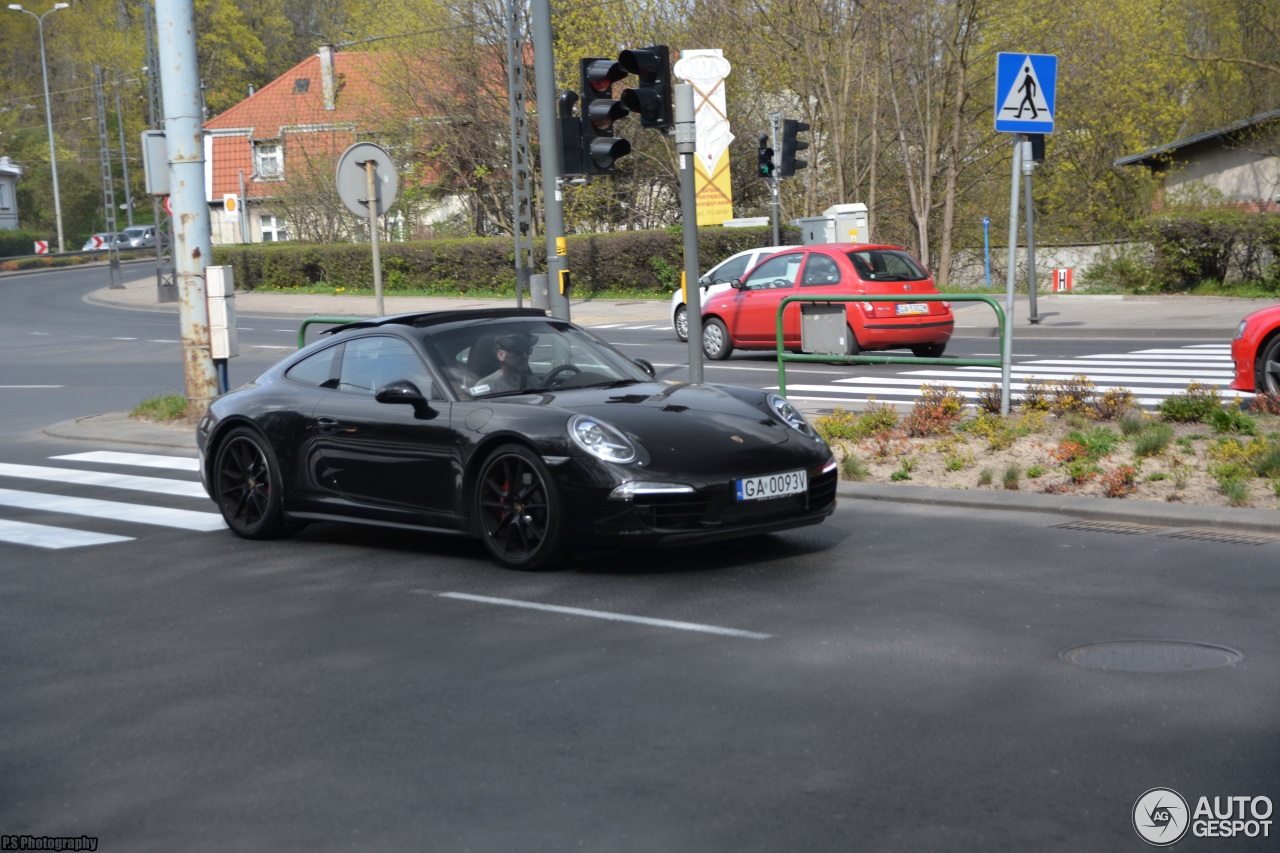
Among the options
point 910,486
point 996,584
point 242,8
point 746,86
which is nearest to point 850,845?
point 996,584

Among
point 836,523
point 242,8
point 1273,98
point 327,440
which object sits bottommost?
point 836,523

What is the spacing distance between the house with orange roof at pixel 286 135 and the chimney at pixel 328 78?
0.15 feet

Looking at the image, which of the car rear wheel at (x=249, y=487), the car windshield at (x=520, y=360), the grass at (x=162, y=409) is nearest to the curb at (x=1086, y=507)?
the car windshield at (x=520, y=360)

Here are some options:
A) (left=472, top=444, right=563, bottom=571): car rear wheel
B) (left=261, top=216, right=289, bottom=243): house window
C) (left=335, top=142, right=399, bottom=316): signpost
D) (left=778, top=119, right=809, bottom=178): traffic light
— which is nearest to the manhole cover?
(left=472, top=444, right=563, bottom=571): car rear wheel

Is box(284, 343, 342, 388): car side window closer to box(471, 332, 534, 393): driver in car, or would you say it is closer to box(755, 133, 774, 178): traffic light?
box(471, 332, 534, 393): driver in car

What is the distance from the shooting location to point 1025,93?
12.9 meters

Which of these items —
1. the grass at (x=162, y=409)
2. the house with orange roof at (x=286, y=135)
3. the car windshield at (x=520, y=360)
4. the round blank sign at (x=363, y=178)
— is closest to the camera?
the car windshield at (x=520, y=360)

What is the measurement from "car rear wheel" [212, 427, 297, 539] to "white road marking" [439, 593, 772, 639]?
2.23 meters

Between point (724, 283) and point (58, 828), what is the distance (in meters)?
18.6

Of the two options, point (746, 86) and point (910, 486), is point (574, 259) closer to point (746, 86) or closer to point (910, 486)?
point (746, 86)

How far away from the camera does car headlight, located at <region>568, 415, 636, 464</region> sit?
790 cm

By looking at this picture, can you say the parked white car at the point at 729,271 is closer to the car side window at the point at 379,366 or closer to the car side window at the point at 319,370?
the car side window at the point at 319,370

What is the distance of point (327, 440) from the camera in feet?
30.3

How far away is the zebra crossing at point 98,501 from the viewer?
33.3ft
